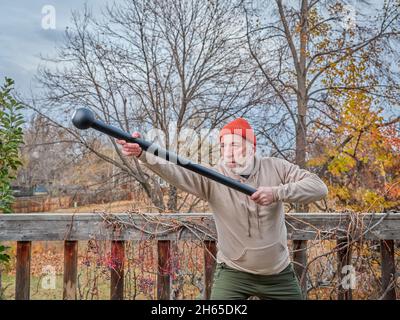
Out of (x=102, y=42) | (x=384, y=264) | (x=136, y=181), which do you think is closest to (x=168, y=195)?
(x=136, y=181)

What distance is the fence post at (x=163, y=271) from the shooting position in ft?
6.92

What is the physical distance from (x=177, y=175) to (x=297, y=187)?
55 centimetres

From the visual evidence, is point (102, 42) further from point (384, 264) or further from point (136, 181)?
point (384, 264)

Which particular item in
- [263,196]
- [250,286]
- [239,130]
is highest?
[239,130]

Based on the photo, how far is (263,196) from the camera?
1781 millimetres

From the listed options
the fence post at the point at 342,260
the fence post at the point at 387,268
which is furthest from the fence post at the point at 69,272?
the fence post at the point at 387,268

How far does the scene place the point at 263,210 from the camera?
1.91m

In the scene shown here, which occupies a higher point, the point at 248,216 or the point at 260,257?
the point at 248,216

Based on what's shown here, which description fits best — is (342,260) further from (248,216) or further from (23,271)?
(23,271)

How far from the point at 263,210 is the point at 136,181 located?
5794mm

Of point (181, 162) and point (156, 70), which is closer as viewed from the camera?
point (181, 162)

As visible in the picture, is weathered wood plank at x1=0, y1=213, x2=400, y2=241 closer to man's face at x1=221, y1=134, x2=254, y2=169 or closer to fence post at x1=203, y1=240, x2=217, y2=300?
fence post at x1=203, y1=240, x2=217, y2=300

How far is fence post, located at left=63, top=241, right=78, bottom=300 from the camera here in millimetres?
2084

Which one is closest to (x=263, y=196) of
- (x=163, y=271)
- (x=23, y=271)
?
(x=163, y=271)
